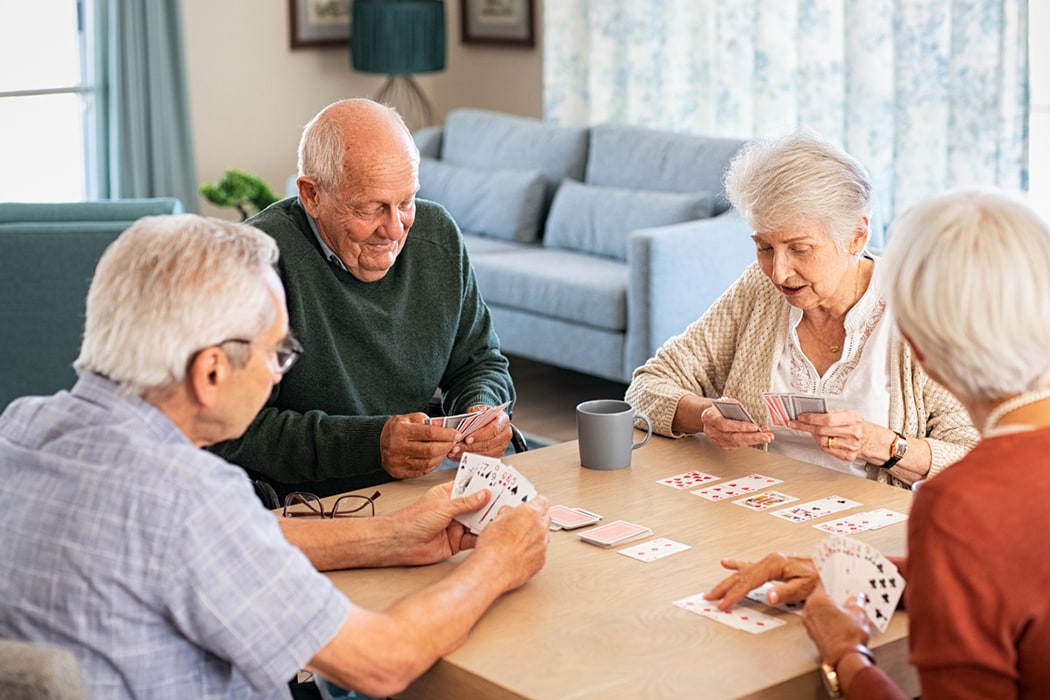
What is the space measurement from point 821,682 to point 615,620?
268mm

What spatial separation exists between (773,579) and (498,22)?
609 centimetres

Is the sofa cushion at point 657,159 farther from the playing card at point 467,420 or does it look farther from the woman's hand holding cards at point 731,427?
the playing card at point 467,420

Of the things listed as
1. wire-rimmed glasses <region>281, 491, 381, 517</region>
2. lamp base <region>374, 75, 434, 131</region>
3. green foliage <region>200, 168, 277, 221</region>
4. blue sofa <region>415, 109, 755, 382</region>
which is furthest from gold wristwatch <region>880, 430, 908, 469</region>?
lamp base <region>374, 75, 434, 131</region>

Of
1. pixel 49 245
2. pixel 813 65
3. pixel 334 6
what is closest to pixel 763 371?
pixel 49 245

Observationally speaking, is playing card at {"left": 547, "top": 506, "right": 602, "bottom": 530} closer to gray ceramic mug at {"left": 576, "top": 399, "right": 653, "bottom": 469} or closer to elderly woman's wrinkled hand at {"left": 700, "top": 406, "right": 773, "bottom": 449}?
gray ceramic mug at {"left": 576, "top": 399, "right": 653, "bottom": 469}

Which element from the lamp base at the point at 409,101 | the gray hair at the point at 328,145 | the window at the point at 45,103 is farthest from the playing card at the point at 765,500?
the lamp base at the point at 409,101

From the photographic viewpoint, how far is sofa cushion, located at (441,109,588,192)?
620 centimetres

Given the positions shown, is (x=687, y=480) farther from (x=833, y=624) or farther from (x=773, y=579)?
(x=833, y=624)

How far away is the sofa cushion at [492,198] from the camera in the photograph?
6.12 m

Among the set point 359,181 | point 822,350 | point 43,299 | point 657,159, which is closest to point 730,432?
point 822,350

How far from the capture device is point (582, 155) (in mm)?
6180

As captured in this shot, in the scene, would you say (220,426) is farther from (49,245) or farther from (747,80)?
(747,80)

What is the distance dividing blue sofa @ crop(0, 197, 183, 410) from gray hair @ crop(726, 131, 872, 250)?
1.90m

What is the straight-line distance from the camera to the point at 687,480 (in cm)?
228
